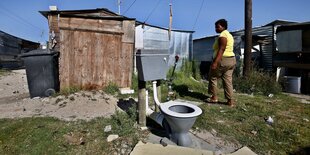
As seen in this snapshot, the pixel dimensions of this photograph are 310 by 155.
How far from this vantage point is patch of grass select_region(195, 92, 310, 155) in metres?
3.43

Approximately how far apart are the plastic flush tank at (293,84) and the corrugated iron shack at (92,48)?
631 cm

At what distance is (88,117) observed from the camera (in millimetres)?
4340

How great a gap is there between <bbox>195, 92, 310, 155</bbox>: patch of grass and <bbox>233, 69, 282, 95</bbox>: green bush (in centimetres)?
226

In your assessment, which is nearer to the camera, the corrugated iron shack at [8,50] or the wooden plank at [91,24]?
the wooden plank at [91,24]

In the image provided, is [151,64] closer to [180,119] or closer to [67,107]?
[180,119]

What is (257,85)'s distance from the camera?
809 centimetres

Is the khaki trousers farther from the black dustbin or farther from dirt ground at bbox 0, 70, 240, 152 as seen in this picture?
the black dustbin

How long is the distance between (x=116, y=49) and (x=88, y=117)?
268cm

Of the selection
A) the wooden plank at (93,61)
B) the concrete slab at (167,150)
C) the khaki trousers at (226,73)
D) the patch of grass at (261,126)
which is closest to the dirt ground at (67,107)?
the wooden plank at (93,61)

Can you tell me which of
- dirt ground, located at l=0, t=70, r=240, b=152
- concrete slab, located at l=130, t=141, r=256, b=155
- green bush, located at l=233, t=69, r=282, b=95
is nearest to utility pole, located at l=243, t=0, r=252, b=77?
green bush, located at l=233, t=69, r=282, b=95

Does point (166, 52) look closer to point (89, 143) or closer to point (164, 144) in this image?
point (164, 144)

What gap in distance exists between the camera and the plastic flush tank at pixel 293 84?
8.83 m

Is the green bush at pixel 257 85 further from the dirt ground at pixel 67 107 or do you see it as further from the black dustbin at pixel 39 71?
the black dustbin at pixel 39 71

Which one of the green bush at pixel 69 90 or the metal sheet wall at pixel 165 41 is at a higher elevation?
the metal sheet wall at pixel 165 41
